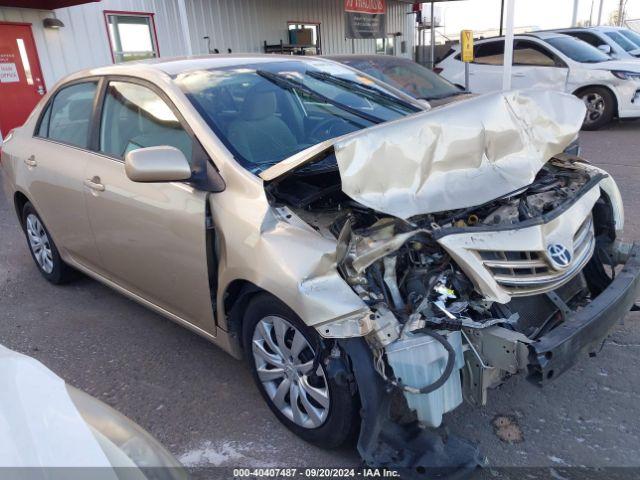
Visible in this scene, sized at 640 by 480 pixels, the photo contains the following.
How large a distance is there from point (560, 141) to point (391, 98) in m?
1.40

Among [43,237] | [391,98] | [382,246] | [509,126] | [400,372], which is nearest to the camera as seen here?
[400,372]

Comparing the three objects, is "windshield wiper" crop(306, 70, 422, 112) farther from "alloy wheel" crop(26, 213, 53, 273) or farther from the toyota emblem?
"alloy wheel" crop(26, 213, 53, 273)

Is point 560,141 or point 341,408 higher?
point 560,141

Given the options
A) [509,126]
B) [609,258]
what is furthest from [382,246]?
[609,258]

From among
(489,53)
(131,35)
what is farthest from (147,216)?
(489,53)

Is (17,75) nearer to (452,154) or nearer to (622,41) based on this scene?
(452,154)

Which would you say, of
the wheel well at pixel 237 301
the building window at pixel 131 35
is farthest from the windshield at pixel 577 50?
the wheel well at pixel 237 301

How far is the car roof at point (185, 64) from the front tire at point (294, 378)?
61.3 inches

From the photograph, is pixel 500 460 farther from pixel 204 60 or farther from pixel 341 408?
pixel 204 60

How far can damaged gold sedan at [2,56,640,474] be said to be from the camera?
2.15m

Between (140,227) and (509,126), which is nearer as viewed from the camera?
(509,126)

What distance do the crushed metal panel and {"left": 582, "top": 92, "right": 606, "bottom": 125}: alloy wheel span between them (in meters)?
8.76

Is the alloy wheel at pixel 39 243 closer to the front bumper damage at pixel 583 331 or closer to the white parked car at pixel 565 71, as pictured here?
the front bumper damage at pixel 583 331

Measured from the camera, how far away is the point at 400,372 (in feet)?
6.84
